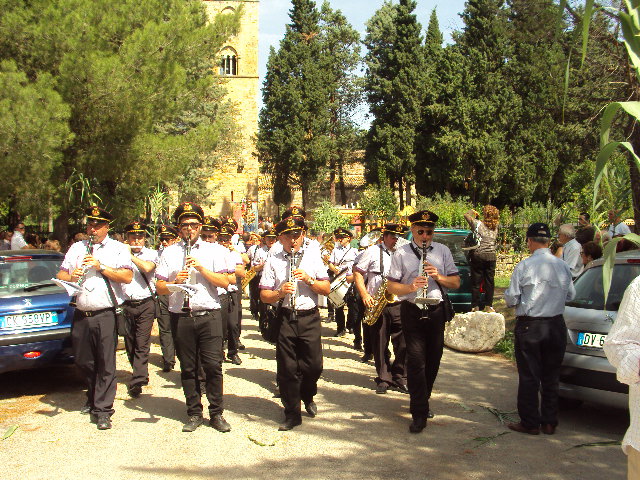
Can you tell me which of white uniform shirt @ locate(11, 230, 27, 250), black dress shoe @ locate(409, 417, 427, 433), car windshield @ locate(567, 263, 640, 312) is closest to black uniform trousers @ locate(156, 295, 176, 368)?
black dress shoe @ locate(409, 417, 427, 433)

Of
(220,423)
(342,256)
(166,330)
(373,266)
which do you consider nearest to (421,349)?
(220,423)

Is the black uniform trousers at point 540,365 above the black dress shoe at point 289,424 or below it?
above

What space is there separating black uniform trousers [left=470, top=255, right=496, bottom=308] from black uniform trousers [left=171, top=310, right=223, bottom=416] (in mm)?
6311

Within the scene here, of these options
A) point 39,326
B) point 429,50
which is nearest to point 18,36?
point 39,326

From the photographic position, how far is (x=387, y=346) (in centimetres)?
833

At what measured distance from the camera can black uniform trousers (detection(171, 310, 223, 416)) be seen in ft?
21.2

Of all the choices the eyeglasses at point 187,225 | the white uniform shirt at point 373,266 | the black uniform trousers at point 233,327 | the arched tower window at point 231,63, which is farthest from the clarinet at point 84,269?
the arched tower window at point 231,63

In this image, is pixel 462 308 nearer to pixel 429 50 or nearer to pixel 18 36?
pixel 18 36

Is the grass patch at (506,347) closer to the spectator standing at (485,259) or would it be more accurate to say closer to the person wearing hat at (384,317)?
the spectator standing at (485,259)

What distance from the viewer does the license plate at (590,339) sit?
6074 mm

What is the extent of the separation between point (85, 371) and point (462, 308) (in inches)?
300

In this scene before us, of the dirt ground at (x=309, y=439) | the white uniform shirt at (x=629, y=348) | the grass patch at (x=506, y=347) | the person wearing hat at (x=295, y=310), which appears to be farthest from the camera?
the grass patch at (x=506, y=347)

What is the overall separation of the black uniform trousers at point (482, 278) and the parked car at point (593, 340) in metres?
4.84

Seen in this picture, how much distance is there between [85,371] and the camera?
272 inches
